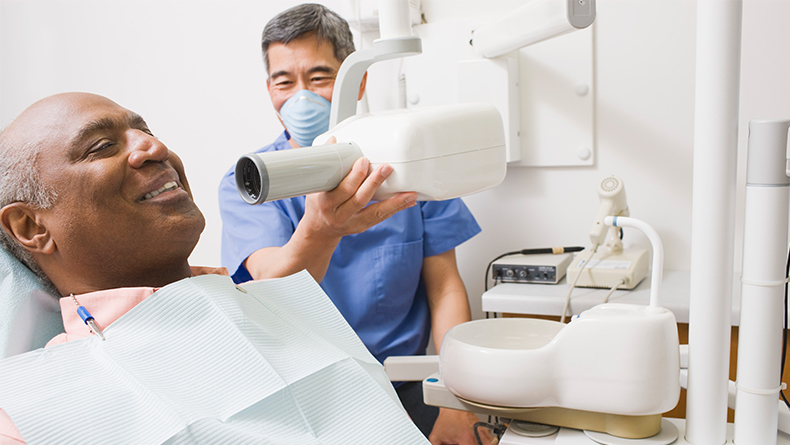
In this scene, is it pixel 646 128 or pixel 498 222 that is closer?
pixel 646 128

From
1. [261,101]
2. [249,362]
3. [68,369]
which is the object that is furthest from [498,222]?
[68,369]

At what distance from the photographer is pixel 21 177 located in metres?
0.92

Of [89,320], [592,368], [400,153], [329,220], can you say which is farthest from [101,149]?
[592,368]

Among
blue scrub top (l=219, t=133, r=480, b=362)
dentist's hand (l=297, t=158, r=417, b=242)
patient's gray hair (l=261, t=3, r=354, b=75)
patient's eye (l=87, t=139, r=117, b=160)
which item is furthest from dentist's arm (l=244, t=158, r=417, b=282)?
patient's gray hair (l=261, t=3, r=354, b=75)

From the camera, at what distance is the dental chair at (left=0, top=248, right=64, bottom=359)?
0.92 m

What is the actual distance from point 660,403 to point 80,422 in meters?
Result: 0.67

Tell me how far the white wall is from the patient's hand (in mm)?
546

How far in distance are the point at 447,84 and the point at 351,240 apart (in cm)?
54

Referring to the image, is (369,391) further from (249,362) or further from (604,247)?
(604,247)

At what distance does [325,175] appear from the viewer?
0.86 meters

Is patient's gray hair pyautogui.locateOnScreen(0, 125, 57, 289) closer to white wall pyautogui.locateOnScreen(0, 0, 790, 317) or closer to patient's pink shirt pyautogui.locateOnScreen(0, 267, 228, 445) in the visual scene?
patient's pink shirt pyautogui.locateOnScreen(0, 267, 228, 445)

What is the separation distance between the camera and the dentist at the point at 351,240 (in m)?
1.39

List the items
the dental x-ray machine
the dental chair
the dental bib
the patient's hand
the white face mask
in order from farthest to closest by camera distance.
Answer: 1. the white face mask
2. the patient's hand
3. the dental chair
4. the dental x-ray machine
5. the dental bib

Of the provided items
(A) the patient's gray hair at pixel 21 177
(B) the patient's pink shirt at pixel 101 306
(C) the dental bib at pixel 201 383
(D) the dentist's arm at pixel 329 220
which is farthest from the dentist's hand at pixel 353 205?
(A) the patient's gray hair at pixel 21 177
